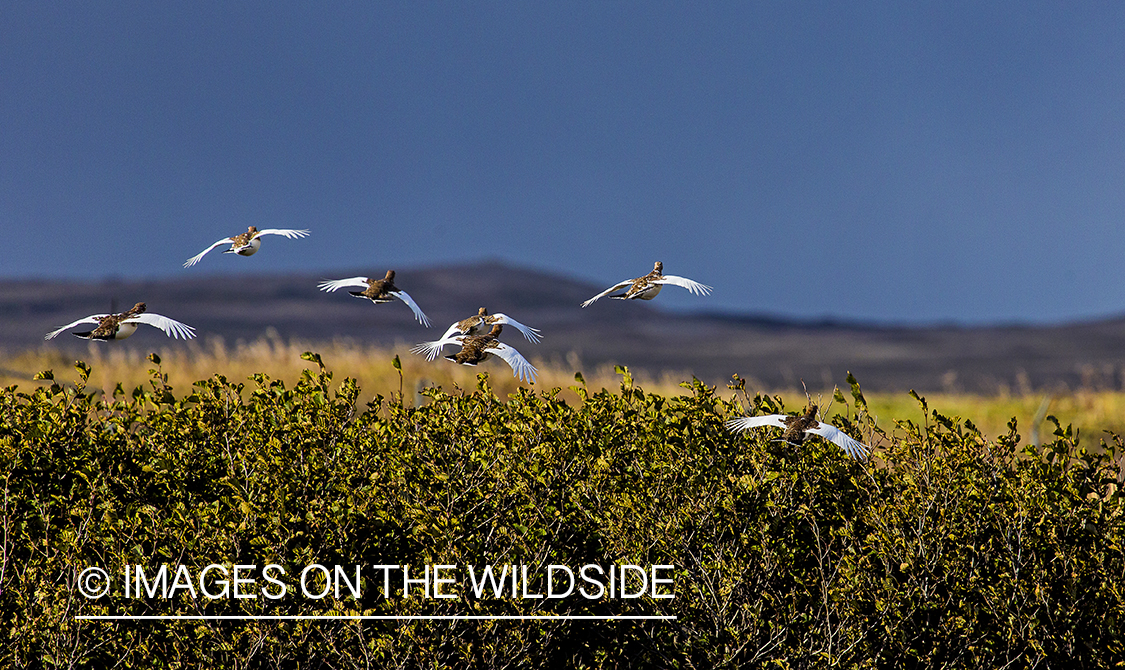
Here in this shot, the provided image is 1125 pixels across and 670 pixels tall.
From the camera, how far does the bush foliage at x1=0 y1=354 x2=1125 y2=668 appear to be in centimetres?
466

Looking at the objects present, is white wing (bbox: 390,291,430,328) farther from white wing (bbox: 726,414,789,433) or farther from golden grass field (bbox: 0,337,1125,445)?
golden grass field (bbox: 0,337,1125,445)

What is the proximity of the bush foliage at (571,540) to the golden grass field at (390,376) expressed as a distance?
9.74m

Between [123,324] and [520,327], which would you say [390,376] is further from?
[520,327]

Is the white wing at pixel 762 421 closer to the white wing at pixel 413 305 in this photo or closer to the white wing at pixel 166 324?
the white wing at pixel 413 305

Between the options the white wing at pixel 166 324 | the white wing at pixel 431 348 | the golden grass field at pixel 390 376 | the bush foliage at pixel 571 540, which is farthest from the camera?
the golden grass field at pixel 390 376

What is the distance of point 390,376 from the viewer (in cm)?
1683

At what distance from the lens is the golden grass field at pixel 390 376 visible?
16.1 m

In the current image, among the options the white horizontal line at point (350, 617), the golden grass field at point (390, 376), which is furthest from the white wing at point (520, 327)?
the golden grass field at point (390, 376)

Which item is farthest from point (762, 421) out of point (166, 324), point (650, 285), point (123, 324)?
point (123, 324)

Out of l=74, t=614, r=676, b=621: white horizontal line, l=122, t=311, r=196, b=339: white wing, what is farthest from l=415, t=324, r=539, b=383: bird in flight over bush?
l=74, t=614, r=676, b=621: white horizontal line

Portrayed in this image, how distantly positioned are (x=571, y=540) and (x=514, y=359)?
1.48 m

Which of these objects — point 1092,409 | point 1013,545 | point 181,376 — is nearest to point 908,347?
point 1092,409

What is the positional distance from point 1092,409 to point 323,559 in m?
18.3

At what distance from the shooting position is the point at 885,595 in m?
4.76
